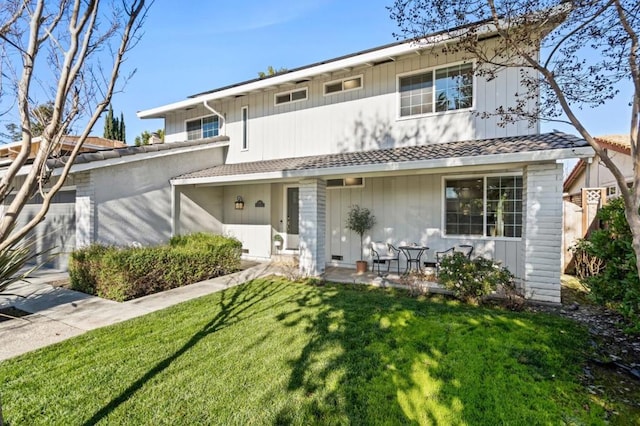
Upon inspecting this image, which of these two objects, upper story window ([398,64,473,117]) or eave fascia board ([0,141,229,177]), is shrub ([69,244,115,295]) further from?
upper story window ([398,64,473,117])

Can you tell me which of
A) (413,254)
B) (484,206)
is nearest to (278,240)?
(413,254)

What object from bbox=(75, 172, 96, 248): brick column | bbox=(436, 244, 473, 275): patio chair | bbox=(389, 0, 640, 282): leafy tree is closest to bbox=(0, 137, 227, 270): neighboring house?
bbox=(75, 172, 96, 248): brick column

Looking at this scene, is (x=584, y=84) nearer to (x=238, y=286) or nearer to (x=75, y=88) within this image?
(x=75, y=88)

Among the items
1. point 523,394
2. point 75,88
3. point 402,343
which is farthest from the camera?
point 402,343

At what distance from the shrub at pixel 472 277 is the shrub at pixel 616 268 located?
1429mm

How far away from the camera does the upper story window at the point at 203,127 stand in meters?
13.6

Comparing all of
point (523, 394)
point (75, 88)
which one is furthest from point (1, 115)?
point (523, 394)

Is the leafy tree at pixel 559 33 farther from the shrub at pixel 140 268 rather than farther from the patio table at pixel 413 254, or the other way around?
the shrub at pixel 140 268

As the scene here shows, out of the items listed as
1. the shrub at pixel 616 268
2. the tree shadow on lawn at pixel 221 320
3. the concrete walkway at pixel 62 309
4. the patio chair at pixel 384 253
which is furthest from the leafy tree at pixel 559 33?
the concrete walkway at pixel 62 309

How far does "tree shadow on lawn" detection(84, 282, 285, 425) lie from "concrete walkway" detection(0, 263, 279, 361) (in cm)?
77

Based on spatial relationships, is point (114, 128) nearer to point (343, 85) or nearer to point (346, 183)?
point (343, 85)

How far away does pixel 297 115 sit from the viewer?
37.1ft

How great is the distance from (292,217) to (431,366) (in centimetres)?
859

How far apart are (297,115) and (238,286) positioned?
625 cm
